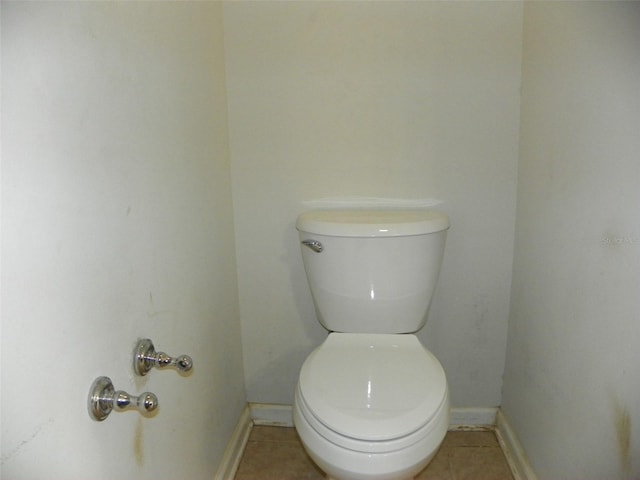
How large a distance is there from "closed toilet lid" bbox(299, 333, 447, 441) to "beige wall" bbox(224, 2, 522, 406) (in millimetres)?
336

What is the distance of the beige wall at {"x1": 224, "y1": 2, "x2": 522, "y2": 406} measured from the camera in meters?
1.22

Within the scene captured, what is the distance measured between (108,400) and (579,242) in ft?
3.11

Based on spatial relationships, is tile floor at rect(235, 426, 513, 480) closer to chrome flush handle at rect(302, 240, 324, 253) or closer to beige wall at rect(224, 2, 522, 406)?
beige wall at rect(224, 2, 522, 406)

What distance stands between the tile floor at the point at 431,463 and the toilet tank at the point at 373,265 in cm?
45

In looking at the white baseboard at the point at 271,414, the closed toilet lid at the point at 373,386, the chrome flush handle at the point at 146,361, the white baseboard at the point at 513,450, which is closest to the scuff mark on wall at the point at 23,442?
the chrome flush handle at the point at 146,361

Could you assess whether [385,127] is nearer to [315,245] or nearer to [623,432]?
[315,245]

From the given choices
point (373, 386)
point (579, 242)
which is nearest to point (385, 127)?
point (579, 242)

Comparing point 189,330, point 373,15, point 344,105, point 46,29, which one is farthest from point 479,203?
point 46,29

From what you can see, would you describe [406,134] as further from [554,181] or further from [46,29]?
[46,29]

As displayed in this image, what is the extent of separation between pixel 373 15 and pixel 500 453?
4.56ft

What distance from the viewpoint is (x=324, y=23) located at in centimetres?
123

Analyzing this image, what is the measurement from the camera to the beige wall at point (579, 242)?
2.48 ft

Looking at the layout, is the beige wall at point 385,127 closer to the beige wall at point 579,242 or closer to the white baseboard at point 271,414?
the beige wall at point 579,242

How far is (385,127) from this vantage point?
1267 mm
